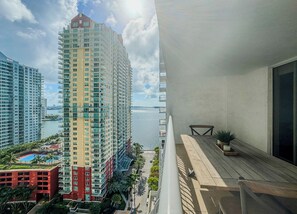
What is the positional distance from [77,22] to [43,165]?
14381 millimetres

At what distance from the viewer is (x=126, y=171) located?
18.9 m

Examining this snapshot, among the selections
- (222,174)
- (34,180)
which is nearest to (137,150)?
(34,180)

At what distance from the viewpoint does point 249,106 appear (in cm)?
401

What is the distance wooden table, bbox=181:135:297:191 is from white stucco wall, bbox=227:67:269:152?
135 cm

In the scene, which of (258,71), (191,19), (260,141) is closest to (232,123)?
(260,141)

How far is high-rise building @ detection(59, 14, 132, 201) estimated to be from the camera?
14.0 meters

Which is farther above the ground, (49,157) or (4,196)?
(49,157)

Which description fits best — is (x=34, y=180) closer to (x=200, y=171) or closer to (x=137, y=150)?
(x=137, y=150)

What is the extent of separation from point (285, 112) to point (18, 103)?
22881 mm

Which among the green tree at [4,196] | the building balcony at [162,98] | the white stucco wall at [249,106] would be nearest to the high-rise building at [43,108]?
the green tree at [4,196]

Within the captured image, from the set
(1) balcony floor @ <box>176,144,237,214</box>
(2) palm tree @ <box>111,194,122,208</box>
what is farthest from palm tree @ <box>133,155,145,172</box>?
(1) balcony floor @ <box>176,144,237,214</box>

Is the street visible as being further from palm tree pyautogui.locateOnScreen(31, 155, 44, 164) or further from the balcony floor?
the balcony floor

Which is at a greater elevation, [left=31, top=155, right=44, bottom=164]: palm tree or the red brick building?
[left=31, top=155, right=44, bottom=164]: palm tree

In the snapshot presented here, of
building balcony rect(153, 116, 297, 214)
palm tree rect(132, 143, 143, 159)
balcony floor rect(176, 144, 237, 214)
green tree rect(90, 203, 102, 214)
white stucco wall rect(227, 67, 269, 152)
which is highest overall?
white stucco wall rect(227, 67, 269, 152)
